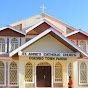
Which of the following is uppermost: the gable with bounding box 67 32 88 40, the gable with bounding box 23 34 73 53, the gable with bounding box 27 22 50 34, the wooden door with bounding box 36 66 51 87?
the gable with bounding box 27 22 50 34

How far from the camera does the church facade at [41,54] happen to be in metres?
15.7

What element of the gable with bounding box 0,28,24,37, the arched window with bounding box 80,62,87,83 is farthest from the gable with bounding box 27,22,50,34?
the arched window with bounding box 80,62,87,83

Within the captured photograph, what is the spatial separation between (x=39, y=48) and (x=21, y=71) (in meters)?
2.42

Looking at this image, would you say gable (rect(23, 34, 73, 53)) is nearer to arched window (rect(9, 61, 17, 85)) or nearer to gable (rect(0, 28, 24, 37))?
gable (rect(0, 28, 24, 37))

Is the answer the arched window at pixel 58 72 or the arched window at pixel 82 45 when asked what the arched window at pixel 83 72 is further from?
the arched window at pixel 58 72

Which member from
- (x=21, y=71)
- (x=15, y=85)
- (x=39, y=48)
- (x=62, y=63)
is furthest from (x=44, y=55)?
(x=15, y=85)

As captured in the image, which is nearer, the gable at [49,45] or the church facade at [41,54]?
the church facade at [41,54]

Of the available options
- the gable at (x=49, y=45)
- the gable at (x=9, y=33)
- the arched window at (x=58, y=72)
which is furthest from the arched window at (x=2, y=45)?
the arched window at (x=58, y=72)

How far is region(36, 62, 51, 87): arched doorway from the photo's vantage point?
63.4 feet

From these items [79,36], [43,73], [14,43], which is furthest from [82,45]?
[14,43]

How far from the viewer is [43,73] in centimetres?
1952

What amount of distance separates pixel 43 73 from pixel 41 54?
4.66 meters

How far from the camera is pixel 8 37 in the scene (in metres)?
20.3

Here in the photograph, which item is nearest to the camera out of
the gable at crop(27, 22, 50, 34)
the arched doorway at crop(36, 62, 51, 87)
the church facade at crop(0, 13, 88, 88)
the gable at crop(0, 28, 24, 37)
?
the church facade at crop(0, 13, 88, 88)
